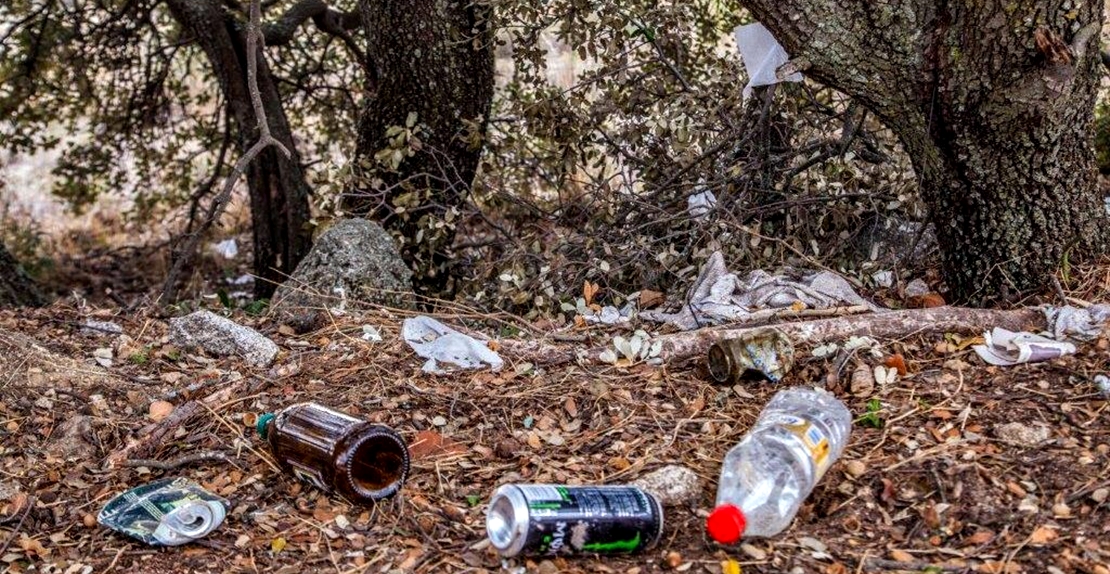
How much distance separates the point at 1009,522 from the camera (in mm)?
2246

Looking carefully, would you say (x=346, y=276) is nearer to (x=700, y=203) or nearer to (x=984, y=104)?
(x=700, y=203)

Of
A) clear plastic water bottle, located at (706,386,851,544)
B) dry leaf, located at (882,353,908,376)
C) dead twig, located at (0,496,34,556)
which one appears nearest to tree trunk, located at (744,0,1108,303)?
dry leaf, located at (882,353,908,376)

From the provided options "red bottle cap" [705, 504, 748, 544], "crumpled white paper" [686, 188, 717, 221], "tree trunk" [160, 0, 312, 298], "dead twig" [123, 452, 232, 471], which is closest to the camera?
"red bottle cap" [705, 504, 748, 544]

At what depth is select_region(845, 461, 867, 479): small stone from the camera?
8.00 ft

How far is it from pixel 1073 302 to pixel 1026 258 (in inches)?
8.3

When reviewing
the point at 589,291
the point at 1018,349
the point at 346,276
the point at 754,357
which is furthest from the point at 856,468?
the point at 346,276

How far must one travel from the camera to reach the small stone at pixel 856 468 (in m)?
2.44

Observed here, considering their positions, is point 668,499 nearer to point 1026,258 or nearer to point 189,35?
point 1026,258

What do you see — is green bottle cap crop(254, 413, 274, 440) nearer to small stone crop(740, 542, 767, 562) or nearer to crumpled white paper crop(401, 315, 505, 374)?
crumpled white paper crop(401, 315, 505, 374)

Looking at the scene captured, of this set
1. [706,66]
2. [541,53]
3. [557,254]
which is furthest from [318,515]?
[706,66]

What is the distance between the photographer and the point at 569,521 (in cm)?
216

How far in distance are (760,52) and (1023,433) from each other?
164cm

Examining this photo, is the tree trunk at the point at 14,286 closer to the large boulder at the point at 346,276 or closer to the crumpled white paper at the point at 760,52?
the large boulder at the point at 346,276

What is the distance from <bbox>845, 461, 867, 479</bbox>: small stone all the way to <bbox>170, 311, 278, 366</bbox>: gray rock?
5.54ft
